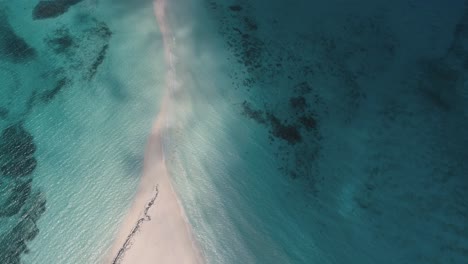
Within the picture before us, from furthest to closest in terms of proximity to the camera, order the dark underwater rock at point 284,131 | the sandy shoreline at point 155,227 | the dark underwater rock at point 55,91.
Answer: the dark underwater rock at point 55,91, the dark underwater rock at point 284,131, the sandy shoreline at point 155,227

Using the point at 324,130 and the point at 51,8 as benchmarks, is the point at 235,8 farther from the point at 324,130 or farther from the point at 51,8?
the point at 51,8

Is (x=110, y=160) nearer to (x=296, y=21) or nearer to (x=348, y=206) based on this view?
(x=348, y=206)

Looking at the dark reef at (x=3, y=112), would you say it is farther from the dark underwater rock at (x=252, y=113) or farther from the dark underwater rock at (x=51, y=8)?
the dark underwater rock at (x=252, y=113)

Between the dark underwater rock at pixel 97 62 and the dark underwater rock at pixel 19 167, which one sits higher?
the dark underwater rock at pixel 97 62

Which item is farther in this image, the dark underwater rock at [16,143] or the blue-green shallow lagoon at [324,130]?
the dark underwater rock at [16,143]

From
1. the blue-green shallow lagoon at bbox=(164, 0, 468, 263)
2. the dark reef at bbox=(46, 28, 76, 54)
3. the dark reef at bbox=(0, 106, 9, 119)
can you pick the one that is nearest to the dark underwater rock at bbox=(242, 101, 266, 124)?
the blue-green shallow lagoon at bbox=(164, 0, 468, 263)

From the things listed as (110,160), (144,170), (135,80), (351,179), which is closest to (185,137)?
(144,170)

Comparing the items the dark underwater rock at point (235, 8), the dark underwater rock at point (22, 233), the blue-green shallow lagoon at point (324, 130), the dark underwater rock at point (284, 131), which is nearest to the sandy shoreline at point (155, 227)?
the blue-green shallow lagoon at point (324, 130)
